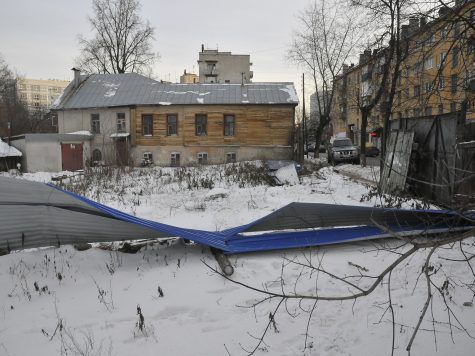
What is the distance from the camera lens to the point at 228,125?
25.3 metres

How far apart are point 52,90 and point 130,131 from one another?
91.6m

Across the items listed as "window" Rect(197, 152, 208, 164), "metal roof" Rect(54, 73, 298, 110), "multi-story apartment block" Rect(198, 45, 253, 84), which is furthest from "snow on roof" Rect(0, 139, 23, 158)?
"multi-story apartment block" Rect(198, 45, 253, 84)

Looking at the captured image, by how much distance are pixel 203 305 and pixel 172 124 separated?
74.0 ft

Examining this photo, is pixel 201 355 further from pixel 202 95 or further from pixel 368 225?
pixel 202 95

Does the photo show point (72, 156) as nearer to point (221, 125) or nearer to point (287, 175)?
point (221, 125)

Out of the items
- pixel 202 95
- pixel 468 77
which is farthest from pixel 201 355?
pixel 202 95

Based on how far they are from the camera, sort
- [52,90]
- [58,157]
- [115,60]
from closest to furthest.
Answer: [58,157], [115,60], [52,90]

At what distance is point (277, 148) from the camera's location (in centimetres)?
2472

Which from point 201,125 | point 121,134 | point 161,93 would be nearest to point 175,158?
point 201,125

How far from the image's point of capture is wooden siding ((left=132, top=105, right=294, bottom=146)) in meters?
24.7

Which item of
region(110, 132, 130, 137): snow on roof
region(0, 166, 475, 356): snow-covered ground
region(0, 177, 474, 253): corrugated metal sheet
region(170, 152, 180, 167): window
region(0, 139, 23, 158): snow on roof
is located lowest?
region(0, 166, 475, 356): snow-covered ground

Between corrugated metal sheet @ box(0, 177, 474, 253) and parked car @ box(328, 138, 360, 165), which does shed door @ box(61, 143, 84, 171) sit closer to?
parked car @ box(328, 138, 360, 165)

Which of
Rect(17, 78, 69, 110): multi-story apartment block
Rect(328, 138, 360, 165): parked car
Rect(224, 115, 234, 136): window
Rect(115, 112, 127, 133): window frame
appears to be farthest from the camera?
Rect(17, 78, 69, 110): multi-story apartment block

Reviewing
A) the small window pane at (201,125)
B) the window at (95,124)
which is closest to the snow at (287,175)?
the small window pane at (201,125)
